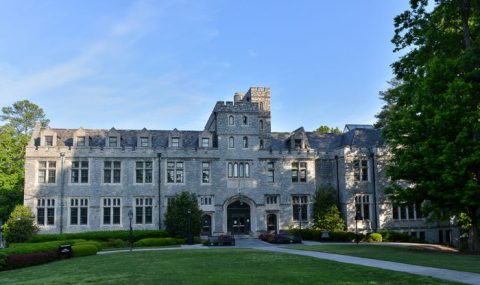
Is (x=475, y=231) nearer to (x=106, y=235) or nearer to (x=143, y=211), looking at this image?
(x=106, y=235)

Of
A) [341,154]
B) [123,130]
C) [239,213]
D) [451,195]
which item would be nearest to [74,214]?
[123,130]

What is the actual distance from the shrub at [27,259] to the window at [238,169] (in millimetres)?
21782

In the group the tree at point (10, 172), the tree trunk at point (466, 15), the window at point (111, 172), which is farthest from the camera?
the tree at point (10, 172)

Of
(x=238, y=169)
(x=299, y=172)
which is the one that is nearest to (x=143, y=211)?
(x=238, y=169)

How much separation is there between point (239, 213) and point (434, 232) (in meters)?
19.9

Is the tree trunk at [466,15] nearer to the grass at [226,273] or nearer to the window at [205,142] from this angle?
the grass at [226,273]

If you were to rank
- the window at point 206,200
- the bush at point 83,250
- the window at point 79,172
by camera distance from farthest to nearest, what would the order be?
1. the window at point 206,200
2. the window at point 79,172
3. the bush at point 83,250

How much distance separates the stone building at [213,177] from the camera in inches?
1727

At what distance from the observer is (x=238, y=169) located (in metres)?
46.9

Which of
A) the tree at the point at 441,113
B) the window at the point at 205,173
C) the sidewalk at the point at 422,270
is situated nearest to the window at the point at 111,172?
the window at the point at 205,173

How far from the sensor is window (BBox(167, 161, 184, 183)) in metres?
45.8

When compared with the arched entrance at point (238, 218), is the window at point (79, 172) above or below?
above

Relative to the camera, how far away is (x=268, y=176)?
4766cm

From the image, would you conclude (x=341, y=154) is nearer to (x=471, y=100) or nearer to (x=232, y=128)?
(x=232, y=128)
